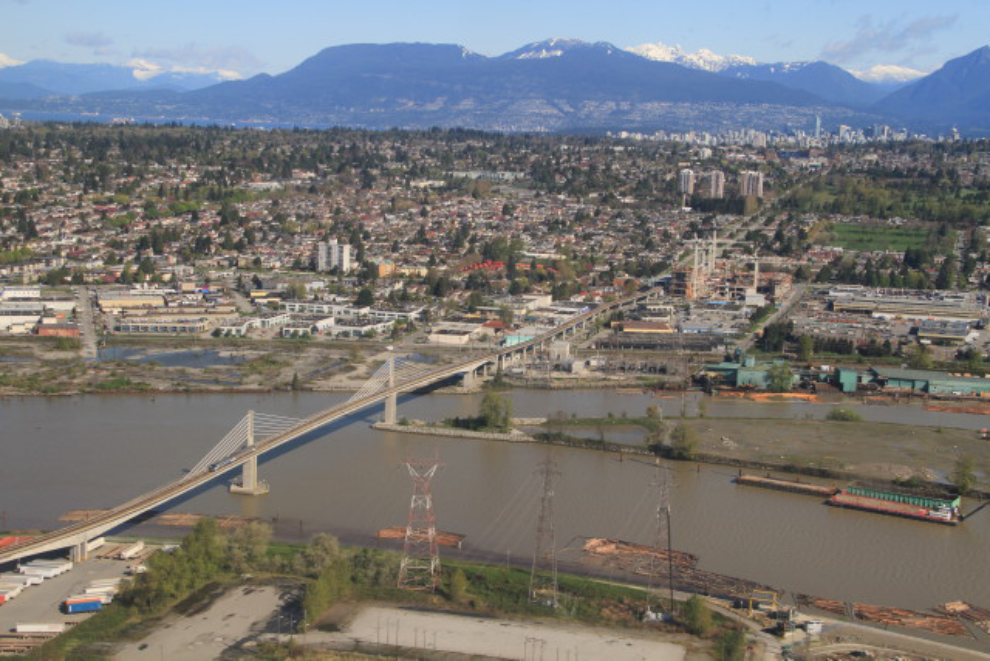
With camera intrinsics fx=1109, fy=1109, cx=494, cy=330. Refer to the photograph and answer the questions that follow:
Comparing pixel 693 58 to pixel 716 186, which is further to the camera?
pixel 693 58

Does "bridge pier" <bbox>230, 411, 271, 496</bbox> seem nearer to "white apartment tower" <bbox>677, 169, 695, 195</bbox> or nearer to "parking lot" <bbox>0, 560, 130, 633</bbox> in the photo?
"parking lot" <bbox>0, 560, 130, 633</bbox>

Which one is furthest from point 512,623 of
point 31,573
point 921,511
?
point 921,511

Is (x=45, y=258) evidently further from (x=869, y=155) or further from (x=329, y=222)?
(x=869, y=155)

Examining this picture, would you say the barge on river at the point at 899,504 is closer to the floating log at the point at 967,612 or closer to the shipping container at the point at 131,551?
the floating log at the point at 967,612

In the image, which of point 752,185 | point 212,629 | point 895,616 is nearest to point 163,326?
point 212,629

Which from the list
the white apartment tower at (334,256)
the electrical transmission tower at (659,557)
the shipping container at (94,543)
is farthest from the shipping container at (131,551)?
the white apartment tower at (334,256)

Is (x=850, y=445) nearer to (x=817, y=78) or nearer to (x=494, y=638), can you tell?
(x=494, y=638)

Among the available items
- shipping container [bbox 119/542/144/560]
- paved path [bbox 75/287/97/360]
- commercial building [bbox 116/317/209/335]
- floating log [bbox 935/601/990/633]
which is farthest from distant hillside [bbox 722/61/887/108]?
shipping container [bbox 119/542/144/560]
